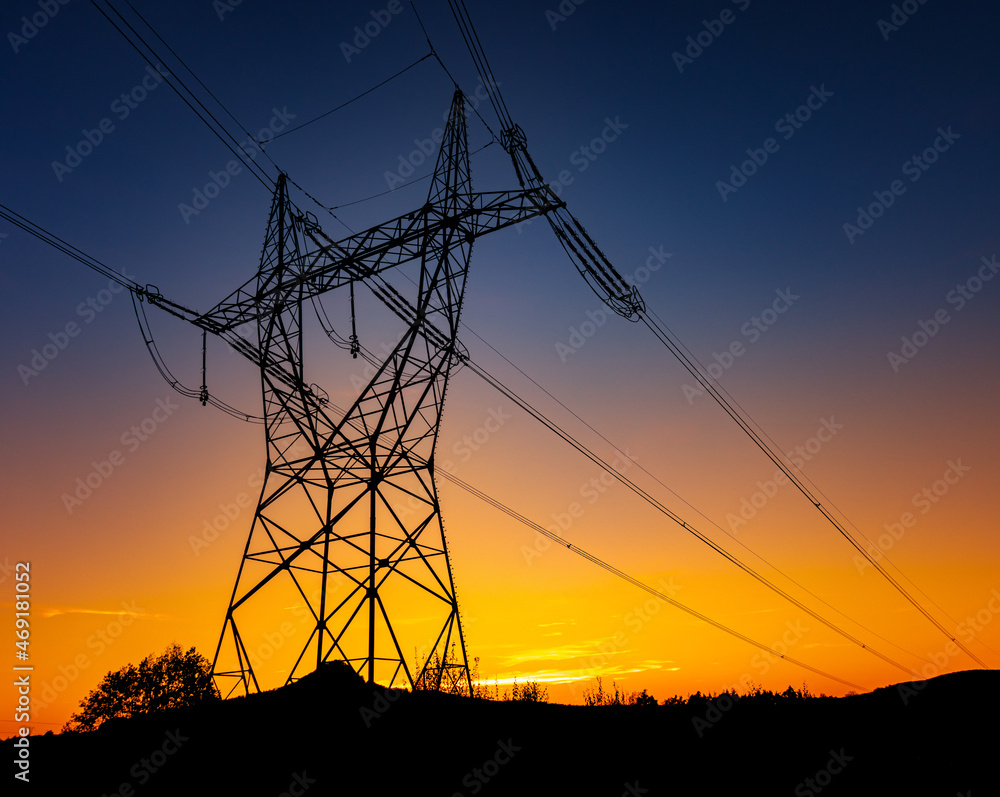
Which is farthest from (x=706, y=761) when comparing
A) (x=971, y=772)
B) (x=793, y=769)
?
(x=971, y=772)

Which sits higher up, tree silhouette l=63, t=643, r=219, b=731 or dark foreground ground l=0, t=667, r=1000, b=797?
tree silhouette l=63, t=643, r=219, b=731

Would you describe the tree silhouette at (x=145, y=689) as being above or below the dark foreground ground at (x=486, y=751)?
above

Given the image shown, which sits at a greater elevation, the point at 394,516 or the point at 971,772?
the point at 394,516

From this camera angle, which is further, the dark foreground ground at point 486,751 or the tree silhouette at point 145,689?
the tree silhouette at point 145,689

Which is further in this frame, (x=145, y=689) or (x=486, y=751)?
(x=145, y=689)

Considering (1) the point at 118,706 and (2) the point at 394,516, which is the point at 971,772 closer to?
(2) the point at 394,516

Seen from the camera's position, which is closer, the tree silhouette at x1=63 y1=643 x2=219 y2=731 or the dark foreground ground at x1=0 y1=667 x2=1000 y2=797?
the dark foreground ground at x1=0 y1=667 x2=1000 y2=797

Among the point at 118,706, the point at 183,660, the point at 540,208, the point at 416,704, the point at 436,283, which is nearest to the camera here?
the point at 540,208

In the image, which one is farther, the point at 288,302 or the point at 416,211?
the point at 288,302
